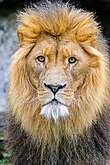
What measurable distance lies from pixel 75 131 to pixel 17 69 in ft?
1.93

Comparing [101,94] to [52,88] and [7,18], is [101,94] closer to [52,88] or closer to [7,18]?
[52,88]

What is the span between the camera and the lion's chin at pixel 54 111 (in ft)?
13.0

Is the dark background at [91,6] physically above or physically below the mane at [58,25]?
A: above

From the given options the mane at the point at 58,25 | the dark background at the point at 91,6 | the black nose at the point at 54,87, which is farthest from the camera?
the dark background at the point at 91,6

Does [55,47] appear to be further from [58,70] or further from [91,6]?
[91,6]

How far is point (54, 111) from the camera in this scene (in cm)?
401

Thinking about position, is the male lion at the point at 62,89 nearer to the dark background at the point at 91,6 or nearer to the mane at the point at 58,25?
the mane at the point at 58,25

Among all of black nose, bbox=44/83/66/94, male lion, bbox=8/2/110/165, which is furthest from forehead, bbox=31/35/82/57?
black nose, bbox=44/83/66/94

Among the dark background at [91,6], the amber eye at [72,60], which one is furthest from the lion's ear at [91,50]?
the dark background at [91,6]

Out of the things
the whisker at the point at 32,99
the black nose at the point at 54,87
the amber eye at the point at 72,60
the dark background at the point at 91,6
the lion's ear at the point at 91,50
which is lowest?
the whisker at the point at 32,99

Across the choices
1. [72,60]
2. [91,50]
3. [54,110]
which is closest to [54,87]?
[54,110]

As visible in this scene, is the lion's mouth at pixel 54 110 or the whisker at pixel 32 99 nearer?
the lion's mouth at pixel 54 110

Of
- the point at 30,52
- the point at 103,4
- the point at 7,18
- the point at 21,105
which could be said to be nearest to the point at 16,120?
the point at 21,105

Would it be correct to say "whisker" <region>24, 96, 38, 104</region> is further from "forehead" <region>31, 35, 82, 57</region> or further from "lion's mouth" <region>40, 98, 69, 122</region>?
"forehead" <region>31, 35, 82, 57</region>
